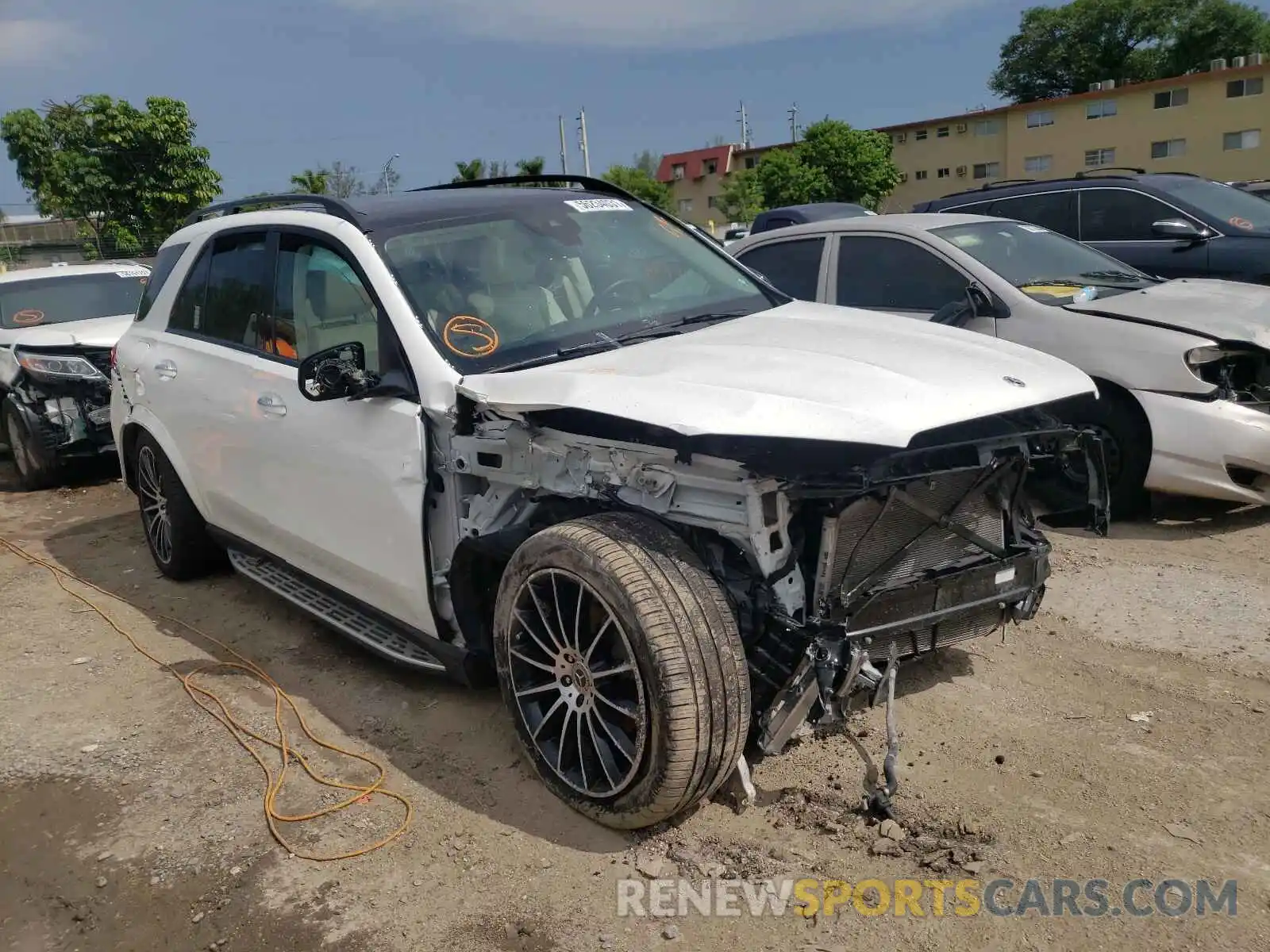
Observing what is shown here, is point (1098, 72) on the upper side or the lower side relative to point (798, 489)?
upper

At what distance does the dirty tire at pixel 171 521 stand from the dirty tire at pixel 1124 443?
180 inches

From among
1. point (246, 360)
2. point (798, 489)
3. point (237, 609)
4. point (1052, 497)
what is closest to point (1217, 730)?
point (1052, 497)

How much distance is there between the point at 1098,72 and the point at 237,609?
7370 centimetres

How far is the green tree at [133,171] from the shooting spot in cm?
2706

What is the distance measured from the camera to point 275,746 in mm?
3789

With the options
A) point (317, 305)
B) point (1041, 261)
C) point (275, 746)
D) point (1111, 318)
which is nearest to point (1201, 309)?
point (1111, 318)

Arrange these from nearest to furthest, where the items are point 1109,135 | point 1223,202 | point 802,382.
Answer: point 802,382 → point 1223,202 → point 1109,135

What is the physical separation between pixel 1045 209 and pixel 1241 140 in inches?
1719

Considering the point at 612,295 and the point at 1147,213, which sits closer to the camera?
the point at 612,295

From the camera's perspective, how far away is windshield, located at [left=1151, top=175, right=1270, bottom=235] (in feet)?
25.6

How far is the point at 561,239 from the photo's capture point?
3959 millimetres

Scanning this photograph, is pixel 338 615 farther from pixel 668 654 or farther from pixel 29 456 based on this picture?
pixel 29 456

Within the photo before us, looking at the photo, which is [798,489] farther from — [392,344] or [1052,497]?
[392,344]

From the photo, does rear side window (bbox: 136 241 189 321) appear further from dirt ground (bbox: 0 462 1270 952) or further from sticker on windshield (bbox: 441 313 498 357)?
sticker on windshield (bbox: 441 313 498 357)
